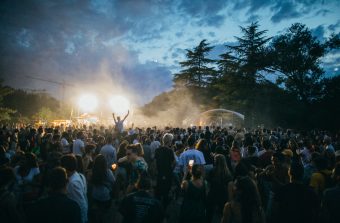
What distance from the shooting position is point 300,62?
4009cm

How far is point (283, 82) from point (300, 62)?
136 inches

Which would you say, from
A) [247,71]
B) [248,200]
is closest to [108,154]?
[248,200]

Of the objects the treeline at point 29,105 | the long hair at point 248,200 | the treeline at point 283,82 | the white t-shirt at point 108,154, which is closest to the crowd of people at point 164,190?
the long hair at point 248,200

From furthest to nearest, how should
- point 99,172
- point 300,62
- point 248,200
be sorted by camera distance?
point 300,62 → point 99,172 → point 248,200

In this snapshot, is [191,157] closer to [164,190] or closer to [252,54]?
[164,190]

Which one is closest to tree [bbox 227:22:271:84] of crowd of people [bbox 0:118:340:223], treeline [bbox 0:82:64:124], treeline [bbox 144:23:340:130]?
treeline [bbox 144:23:340:130]

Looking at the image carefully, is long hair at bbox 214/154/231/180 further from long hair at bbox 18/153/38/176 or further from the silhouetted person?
long hair at bbox 18/153/38/176

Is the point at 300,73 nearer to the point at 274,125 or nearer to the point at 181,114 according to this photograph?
the point at 274,125

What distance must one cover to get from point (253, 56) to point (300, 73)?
22.8ft

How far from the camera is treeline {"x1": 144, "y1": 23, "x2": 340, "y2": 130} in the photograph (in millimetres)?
Result: 37156

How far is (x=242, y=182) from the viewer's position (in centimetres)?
381

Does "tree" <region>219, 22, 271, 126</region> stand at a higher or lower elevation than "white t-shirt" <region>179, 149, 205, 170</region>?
higher

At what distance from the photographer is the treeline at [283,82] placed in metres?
37.2

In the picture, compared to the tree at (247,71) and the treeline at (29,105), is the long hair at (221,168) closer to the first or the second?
the tree at (247,71)
